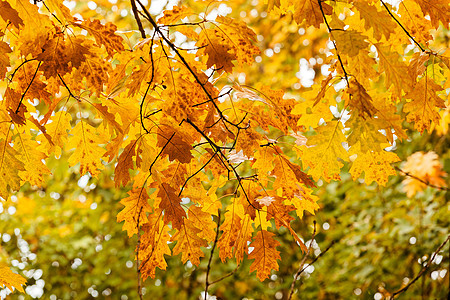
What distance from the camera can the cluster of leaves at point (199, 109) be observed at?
1.07m

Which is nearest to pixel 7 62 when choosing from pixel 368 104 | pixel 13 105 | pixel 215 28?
pixel 13 105

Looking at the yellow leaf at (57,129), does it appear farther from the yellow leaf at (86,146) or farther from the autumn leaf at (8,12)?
the autumn leaf at (8,12)

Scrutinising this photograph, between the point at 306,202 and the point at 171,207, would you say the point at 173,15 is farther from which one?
the point at 306,202

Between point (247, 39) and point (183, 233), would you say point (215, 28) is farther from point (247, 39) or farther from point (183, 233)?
point (183, 233)

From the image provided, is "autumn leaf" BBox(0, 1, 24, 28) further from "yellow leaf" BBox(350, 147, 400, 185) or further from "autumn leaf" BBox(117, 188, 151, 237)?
"yellow leaf" BBox(350, 147, 400, 185)

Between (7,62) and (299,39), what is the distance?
384 cm

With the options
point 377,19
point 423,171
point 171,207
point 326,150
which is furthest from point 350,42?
point 423,171

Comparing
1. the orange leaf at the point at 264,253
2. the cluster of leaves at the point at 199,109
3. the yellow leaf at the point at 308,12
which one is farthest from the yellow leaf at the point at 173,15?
the orange leaf at the point at 264,253

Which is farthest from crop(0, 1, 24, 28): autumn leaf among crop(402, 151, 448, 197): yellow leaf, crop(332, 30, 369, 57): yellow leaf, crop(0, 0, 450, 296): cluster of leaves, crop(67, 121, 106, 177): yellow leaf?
crop(402, 151, 448, 197): yellow leaf

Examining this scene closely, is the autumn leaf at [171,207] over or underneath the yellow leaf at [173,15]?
underneath

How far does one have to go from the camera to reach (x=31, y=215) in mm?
3945

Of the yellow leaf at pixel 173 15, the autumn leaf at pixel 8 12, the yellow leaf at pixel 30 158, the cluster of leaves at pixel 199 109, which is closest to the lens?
the autumn leaf at pixel 8 12

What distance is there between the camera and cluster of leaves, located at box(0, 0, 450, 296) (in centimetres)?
107

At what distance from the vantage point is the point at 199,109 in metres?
1.16
